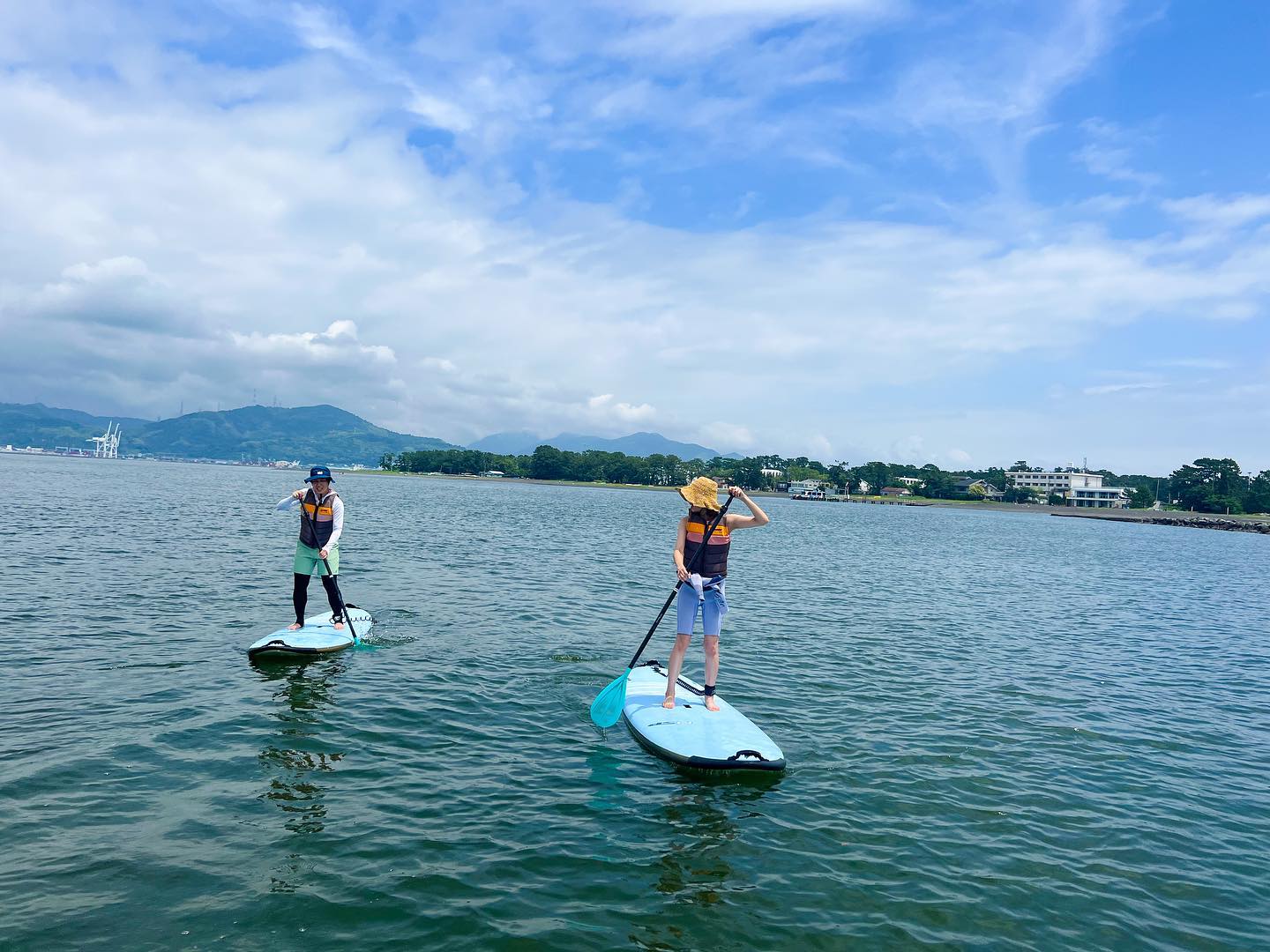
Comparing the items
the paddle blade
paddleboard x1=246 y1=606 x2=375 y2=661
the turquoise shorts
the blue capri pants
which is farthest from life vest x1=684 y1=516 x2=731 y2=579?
paddleboard x1=246 y1=606 x2=375 y2=661

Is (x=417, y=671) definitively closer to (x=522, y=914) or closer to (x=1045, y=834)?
(x=522, y=914)

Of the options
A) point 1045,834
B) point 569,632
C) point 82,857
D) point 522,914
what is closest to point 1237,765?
point 1045,834

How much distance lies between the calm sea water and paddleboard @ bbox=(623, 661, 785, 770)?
0.33 metres

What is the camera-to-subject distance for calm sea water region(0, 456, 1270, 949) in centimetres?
715

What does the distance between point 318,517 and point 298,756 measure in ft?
19.7

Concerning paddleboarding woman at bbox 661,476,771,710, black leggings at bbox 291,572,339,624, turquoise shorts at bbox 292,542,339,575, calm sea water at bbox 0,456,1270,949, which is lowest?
calm sea water at bbox 0,456,1270,949

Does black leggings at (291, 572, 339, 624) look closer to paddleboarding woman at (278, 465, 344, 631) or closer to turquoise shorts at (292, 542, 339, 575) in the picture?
paddleboarding woman at (278, 465, 344, 631)

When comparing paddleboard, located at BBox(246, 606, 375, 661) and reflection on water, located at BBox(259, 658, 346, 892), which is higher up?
paddleboard, located at BBox(246, 606, 375, 661)

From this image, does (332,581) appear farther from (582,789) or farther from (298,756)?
(582,789)

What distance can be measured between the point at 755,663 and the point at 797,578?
18221 millimetres

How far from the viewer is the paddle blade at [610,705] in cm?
1201

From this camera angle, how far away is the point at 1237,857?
916cm

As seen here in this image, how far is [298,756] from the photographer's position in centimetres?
1042

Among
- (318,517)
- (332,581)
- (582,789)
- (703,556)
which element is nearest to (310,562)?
(332,581)
